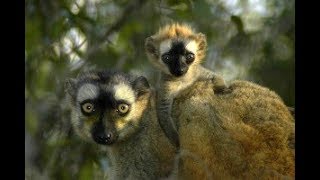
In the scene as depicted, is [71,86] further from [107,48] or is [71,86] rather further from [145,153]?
[145,153]

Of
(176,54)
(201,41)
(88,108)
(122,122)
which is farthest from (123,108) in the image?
(201,41)

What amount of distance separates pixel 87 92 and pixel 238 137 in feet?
2.56

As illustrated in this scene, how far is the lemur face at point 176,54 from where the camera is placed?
304cm

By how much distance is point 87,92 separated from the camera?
9.51 feet

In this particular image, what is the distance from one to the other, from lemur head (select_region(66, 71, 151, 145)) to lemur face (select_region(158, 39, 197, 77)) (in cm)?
17

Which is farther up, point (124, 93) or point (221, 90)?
point (221, 90)

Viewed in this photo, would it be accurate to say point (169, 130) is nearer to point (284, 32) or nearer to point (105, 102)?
point (105, 102)

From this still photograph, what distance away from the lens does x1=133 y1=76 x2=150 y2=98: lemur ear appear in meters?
2.93

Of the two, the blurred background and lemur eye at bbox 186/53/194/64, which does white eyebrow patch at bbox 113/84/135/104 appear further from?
lemur eye at bbox 186/53/194/64

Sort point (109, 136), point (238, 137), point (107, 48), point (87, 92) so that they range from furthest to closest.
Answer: point (107, 48) → point (87, 92) → point (109, 136) → point (238, 137)

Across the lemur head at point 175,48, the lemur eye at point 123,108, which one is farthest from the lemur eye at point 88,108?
the lemur head at point 175,48

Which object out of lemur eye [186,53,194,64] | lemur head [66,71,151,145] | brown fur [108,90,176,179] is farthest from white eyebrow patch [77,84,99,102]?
lemur eye [186,53,194,64]

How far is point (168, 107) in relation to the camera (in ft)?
9.68
